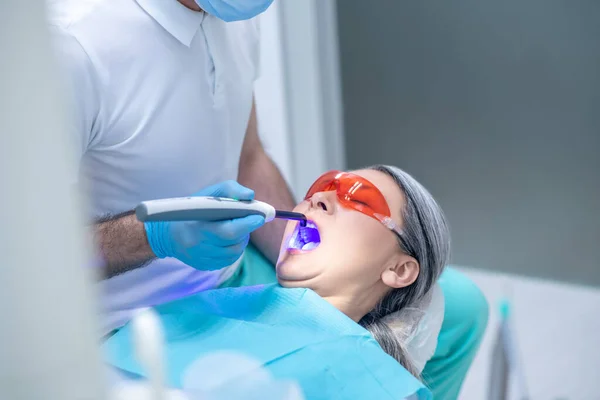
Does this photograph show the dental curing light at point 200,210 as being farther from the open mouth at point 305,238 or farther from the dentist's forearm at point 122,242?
the dentist's forearm at point 122,242

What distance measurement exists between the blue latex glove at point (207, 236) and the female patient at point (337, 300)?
12 centimetres

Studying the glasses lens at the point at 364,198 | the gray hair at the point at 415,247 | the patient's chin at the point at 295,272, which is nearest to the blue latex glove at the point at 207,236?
the patient's chin at the point at 295,272

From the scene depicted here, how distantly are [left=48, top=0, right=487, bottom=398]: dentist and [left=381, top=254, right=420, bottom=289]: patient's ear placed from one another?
30cm

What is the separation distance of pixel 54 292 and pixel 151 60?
1.05m

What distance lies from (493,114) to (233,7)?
1.63 m

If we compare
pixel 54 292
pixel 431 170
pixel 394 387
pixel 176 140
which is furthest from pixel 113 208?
pixel 431 170

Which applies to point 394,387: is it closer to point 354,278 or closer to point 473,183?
point 354,278

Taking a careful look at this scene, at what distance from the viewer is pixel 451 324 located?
1.71 m

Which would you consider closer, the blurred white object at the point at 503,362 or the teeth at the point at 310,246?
the teeth at the point at 310,246

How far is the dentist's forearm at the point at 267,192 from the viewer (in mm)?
1795

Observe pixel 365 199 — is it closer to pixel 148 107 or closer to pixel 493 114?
pixel 148 107

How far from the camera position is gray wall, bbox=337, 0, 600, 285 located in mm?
2623

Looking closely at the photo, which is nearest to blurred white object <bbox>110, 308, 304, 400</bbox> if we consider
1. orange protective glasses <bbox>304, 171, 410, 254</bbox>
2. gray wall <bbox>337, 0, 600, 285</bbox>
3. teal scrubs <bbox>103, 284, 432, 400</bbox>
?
teal scrubs <bbox>103, 284, 432, 400</bbox>

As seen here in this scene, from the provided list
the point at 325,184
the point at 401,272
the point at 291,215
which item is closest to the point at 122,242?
the point at 291,215
